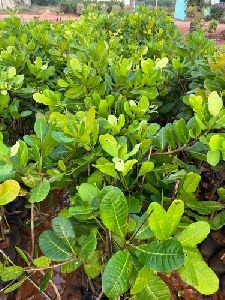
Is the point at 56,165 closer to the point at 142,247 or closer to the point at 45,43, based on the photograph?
the point at 142,247

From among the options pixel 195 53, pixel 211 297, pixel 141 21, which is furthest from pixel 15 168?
pixel 141 21

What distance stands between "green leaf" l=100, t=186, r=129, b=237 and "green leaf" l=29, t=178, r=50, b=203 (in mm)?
258

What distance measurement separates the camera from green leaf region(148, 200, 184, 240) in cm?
88

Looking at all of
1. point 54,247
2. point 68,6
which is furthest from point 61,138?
point 68,6

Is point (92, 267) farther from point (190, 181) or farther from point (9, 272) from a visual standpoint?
point (190, 181)

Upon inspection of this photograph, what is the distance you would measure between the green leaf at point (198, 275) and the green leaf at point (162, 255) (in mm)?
103

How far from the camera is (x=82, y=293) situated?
194 cm

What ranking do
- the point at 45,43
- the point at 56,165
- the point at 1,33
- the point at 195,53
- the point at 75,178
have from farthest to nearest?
the point at 1,33 → the point at 45,43 → the point at 195,53 → the point at 75,178 → the point at 56,165

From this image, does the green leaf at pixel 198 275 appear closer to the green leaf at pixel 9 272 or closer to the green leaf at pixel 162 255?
the green leaf at pixel 162 255

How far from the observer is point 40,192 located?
114 centimetres

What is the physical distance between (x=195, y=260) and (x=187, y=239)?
0.21ft

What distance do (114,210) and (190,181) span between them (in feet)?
1.13

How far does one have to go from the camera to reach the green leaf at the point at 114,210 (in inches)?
37.2

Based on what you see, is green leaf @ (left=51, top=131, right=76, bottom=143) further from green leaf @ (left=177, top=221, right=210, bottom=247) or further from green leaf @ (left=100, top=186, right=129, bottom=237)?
green leaf @ (left=177, top=221, right=210, bottom=247)
